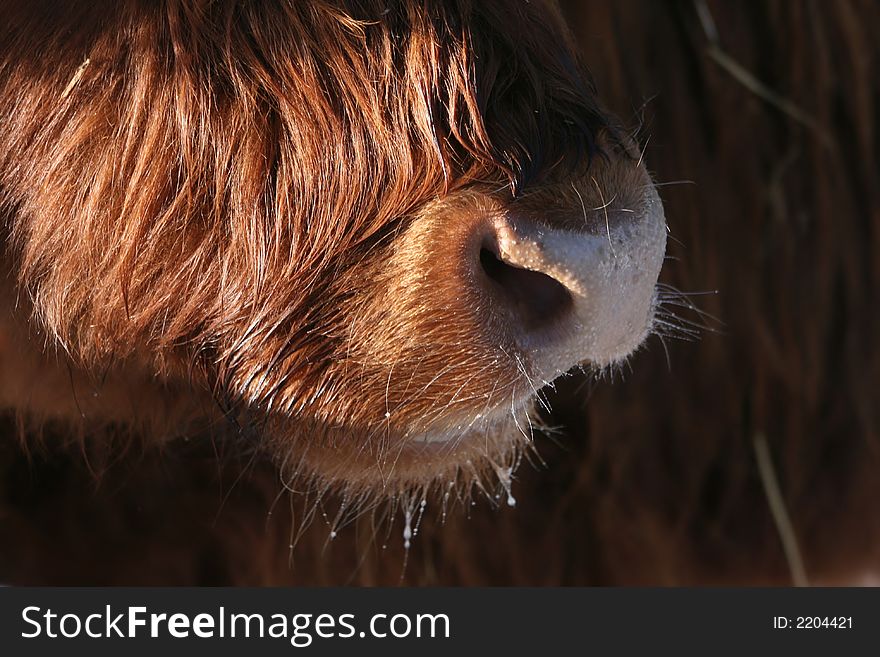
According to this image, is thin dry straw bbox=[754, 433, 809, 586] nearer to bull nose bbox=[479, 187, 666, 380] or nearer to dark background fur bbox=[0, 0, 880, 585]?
dark background fur bbox=[0, 0, 880, 585]

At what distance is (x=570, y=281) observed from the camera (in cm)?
90

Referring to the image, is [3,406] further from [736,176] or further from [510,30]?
[736,176]

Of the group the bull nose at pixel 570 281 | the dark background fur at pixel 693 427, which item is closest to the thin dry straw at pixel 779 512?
the dark background fur at pixel 693 427

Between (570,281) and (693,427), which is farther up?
(693,427)

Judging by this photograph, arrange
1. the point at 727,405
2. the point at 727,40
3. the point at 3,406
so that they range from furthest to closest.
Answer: the point at 727,405 → the point at 727,40 → the point at 3,406

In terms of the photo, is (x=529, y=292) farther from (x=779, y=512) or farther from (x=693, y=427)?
(x=779, y=512)

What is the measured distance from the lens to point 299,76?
948 mm

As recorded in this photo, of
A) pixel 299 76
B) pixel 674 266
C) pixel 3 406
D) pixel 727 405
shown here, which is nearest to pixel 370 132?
pixel 299 76

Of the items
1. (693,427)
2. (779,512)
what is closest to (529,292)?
(693,427)

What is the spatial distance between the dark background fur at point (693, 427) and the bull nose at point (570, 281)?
1.76ft

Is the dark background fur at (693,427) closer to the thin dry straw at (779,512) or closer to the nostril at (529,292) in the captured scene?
the thin dry straw at (779,512)

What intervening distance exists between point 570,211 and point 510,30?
171mm

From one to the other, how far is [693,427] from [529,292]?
0.79 meters

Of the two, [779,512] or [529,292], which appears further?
[779,512]
